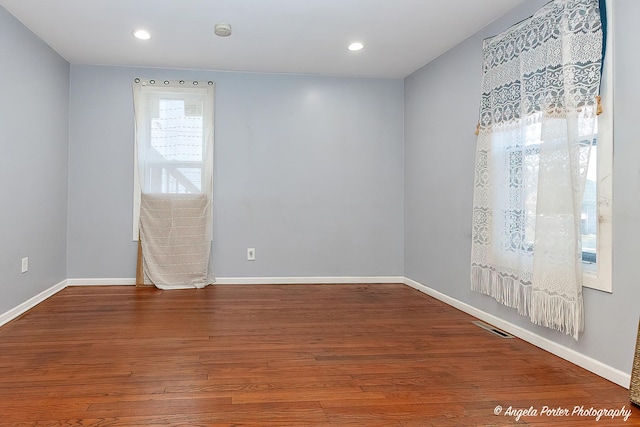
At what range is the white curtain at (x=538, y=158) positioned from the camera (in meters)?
2.31

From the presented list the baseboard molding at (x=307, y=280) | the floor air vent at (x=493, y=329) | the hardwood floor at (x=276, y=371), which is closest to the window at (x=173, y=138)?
the baseboard molding at (x=307, y=280)

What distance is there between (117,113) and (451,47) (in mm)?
3323

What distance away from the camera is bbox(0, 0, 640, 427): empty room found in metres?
2.06

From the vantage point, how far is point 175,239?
4.35 metres

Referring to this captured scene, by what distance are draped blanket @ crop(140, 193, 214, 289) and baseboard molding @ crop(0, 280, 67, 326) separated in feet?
2.58

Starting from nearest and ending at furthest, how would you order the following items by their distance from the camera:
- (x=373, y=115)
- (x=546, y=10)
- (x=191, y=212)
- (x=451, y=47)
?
(x=546, y=10) < (x=451, y=47) < (x=191, y=212) < (x=373, y=115)

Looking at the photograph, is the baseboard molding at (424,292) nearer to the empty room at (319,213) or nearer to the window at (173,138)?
the empty room at (319,213)

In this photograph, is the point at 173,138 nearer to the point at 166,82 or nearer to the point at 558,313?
the point at 166,82

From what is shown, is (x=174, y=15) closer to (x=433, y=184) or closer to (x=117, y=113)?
(x=117, y=113)

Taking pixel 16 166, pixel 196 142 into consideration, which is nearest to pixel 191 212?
pixel 196 142

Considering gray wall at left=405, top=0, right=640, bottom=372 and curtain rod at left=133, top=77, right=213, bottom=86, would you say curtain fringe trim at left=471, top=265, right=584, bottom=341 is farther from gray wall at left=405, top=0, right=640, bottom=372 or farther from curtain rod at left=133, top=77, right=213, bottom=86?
curtain rod at left=133, top=77, right=213, bottom=86

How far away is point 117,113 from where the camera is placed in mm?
4387

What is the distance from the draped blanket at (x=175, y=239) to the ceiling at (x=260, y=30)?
1410 millimetres

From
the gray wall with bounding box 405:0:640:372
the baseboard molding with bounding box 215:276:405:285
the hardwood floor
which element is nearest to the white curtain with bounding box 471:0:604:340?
the gray wall with bounding box 405:0:640:372
